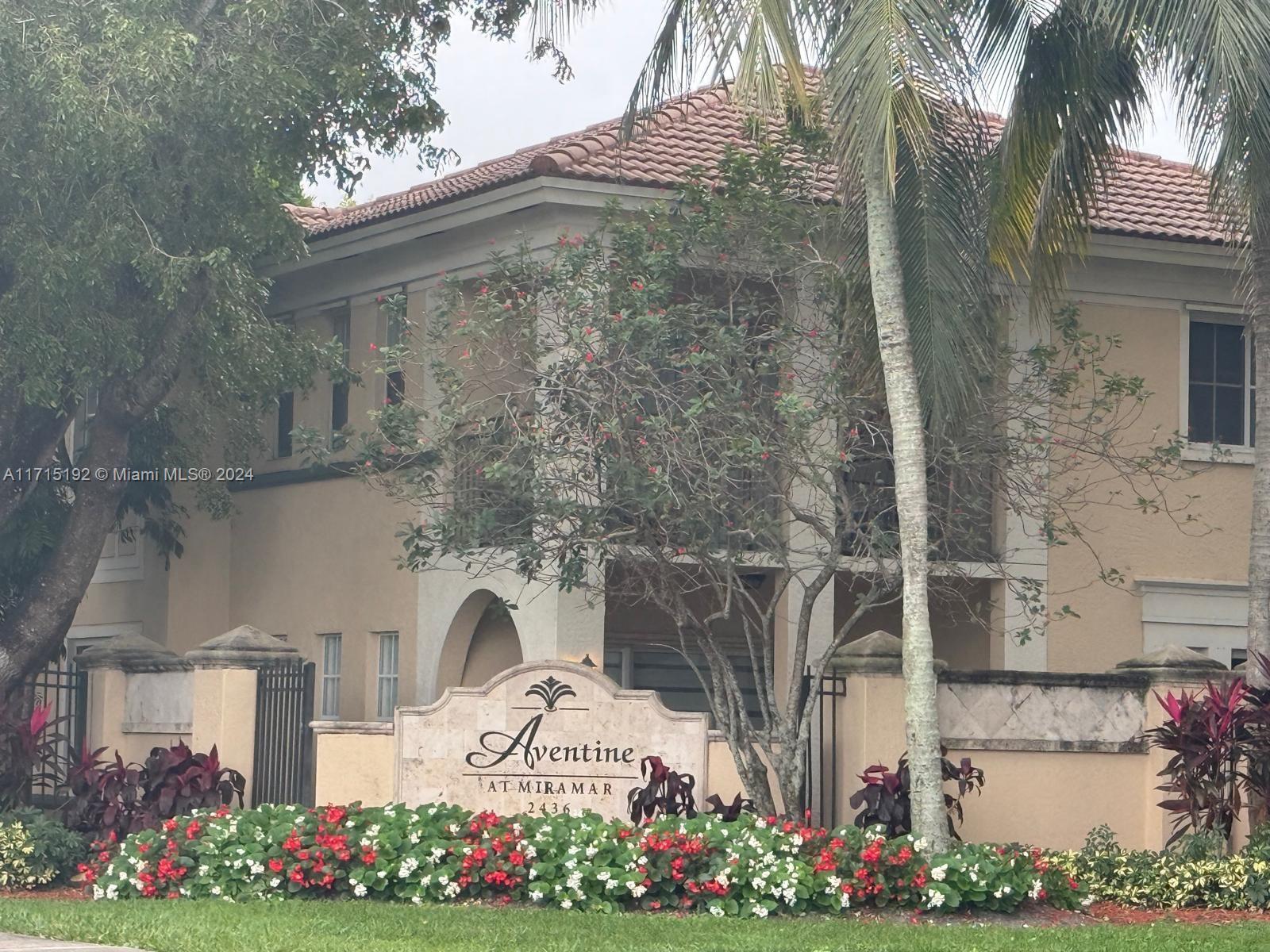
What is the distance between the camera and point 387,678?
21062 millimetres

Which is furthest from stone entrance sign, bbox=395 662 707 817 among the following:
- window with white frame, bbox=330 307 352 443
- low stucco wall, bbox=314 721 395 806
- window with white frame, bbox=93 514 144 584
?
window with white frame, bbox=93 514 144 584

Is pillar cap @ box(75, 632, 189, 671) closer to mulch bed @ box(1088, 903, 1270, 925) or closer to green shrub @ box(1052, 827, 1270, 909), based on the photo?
green shrub @ box(1052, 827, 1270, 909)

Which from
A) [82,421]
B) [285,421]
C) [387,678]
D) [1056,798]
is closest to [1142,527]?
[1056,798]

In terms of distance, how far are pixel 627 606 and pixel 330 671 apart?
4.70m

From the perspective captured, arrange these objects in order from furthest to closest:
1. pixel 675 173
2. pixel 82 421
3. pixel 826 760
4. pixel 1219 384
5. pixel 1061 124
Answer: pixel 82 421 → pixel 1219 384 → pixel 675 173 → pixel 826 760 → pixel 1061 124

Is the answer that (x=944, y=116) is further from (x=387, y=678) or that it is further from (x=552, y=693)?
(x=387, y=678)

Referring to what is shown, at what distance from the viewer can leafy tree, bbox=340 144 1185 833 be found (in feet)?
47.9

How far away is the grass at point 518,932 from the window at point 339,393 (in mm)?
9979

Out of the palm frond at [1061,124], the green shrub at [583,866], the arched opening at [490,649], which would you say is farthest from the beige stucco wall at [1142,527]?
the green shrub at [583,866]

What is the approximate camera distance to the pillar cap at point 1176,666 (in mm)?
15539

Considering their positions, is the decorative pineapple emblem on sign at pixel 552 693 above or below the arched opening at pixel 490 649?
below

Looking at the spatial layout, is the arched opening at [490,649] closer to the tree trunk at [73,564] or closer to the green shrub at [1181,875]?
the tree trunk at [73,564]

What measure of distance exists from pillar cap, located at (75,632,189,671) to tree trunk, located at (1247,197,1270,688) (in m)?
9.77

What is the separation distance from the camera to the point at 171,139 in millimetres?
16797
